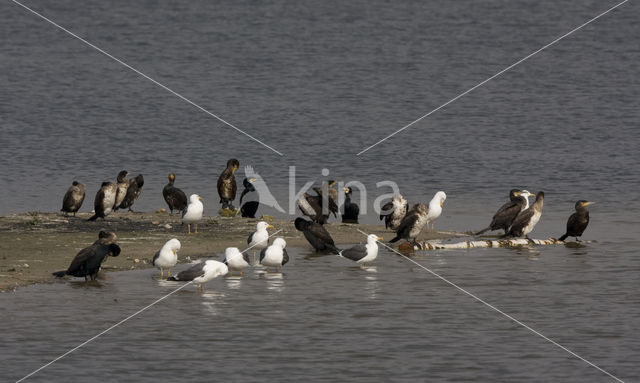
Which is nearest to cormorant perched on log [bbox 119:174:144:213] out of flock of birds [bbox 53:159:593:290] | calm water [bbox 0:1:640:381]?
flock of birds [bbox 53:159:593:290]

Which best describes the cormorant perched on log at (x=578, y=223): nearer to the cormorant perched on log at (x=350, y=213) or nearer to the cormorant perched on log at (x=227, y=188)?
the cormorant perched on log at (x=350, y=213)

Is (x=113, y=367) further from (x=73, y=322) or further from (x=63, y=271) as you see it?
(x=63, y=271)

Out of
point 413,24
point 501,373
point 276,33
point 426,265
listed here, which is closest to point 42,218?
point 426,265

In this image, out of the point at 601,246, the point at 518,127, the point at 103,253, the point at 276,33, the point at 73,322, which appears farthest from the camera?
the point at 276,33

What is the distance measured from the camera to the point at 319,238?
26422 mm

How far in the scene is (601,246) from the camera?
27844mm

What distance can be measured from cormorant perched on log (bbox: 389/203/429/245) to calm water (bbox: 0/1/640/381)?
1.18 meters

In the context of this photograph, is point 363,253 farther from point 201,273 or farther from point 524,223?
point 524,223

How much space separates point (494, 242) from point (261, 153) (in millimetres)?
21858

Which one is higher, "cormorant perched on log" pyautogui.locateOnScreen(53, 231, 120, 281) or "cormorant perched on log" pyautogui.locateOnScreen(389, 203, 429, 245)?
"cormorant perched on log" pyautogui.locateOnScreen(389, 203, 429, 245)

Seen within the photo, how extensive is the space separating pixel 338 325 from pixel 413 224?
8.25 meters

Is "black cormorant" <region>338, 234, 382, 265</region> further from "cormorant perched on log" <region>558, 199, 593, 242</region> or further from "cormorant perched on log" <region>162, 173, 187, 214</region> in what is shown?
"cormorant perched on log" <region>162, 173, 187, 214</region>

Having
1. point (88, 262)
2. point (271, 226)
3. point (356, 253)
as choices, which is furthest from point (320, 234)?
point (88, 262)

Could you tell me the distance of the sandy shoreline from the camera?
23703mm
